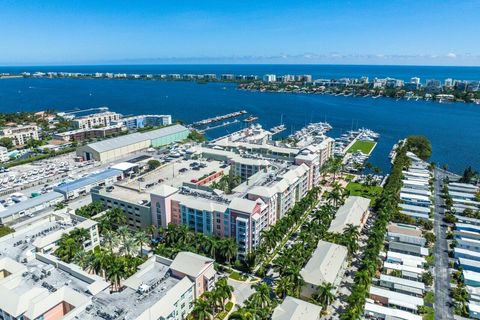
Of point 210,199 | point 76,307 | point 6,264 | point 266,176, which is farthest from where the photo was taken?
point 266,176

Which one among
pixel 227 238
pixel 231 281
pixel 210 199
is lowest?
pixel 231 281

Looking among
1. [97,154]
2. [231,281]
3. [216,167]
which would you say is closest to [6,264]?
[231,281]

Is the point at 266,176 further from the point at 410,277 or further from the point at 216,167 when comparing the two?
the point at 410,277

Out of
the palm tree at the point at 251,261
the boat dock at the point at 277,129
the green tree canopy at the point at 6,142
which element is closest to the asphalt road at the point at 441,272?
the palm tree at the point at 251,261

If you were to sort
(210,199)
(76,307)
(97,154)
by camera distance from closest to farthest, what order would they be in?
(76,307), (210,199), (97,154)

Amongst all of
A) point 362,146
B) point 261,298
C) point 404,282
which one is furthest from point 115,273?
point 362,146

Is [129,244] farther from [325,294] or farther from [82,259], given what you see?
[325,294]

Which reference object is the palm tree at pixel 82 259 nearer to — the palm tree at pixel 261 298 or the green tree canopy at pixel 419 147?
the palm tree at pixel 261 298

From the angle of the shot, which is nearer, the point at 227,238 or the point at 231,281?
the point at 231,281
